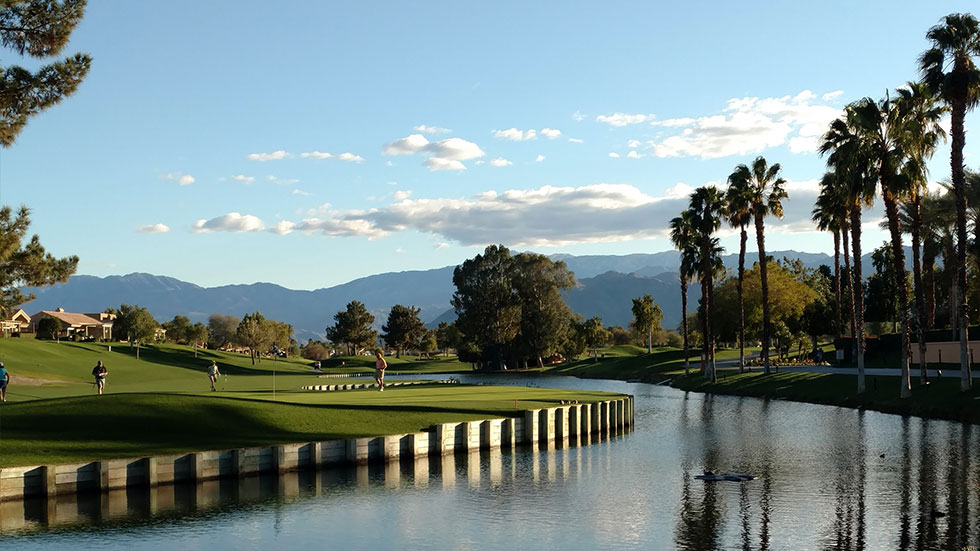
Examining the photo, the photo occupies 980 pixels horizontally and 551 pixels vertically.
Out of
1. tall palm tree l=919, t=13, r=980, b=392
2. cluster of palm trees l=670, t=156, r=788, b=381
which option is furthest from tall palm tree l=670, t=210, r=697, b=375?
tall palm tree l=919, t=13, r=980, b=392

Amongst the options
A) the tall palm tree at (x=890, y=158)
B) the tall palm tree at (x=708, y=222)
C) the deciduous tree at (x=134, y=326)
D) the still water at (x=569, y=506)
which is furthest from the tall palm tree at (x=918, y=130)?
the deciduous tree at (x=134, y=326)

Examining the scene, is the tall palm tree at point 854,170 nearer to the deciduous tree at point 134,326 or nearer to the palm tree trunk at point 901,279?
the palm tree trunk at point 901,279

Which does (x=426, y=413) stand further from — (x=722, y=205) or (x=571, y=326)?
(x=571, y=326)

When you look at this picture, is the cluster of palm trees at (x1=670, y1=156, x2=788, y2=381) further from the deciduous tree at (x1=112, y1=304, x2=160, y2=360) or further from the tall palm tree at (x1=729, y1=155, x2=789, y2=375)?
the deciduous tree at (x1=112, y1=304, x2=160, y2=360)

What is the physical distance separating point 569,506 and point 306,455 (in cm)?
1166

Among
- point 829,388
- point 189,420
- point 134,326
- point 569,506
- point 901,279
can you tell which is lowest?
point 569,506

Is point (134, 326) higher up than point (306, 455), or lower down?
higher up

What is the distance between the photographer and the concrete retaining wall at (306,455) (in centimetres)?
3002

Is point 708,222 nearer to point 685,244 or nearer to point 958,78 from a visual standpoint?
point 685,244

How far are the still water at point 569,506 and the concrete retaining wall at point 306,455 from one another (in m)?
0.75

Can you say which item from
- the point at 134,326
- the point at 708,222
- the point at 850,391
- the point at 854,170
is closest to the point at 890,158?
the point at 854,170

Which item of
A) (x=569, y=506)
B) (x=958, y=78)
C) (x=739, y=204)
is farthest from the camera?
(x=739, y=204)

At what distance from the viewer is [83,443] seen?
110ft

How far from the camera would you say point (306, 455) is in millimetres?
35844
